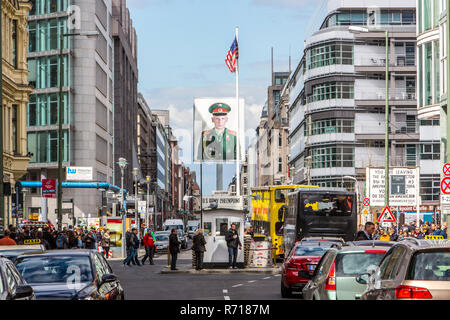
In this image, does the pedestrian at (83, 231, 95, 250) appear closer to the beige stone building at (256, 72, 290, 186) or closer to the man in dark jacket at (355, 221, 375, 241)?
the man in dark jacket at (355, 221, 375, 241)

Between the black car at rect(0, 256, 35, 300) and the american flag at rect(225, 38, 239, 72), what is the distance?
4082 centimetres

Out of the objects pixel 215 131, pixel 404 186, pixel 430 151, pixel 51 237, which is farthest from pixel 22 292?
pixel 430 151

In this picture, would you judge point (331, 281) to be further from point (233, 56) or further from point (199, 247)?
point (233, 56)

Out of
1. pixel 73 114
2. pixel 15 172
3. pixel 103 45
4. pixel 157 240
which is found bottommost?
pixel 157 240

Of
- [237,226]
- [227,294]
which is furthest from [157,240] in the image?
[227,294]

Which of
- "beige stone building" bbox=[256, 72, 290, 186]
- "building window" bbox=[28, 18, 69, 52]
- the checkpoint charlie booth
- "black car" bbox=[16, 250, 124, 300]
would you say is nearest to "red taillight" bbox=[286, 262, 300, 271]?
"black car" bbox=[16, 250, 124, 300]

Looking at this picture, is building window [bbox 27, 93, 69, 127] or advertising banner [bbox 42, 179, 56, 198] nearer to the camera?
advertising banner [bbox 42, 179, 56, 198]

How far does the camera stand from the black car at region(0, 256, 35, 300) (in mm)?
10125

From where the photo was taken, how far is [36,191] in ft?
274

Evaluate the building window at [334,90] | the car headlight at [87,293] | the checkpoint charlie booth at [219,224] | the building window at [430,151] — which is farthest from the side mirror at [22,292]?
the building window at [334,90]

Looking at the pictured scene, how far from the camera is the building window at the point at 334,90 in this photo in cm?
9175

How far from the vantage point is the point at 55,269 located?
14305 mm
